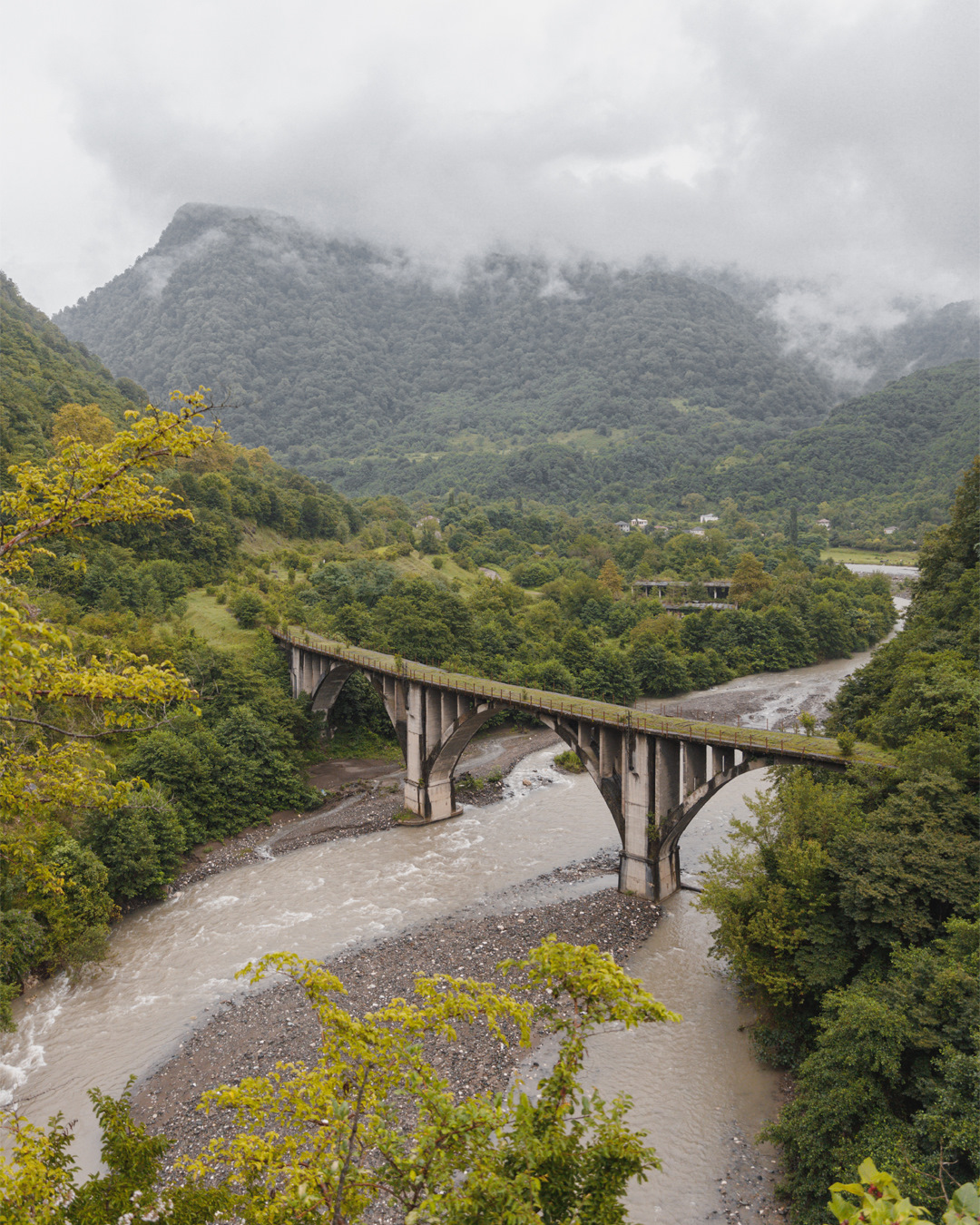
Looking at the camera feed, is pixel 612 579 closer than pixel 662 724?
No

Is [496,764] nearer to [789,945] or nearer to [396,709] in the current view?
[396,709]

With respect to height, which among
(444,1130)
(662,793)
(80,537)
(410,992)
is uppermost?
(80,537)

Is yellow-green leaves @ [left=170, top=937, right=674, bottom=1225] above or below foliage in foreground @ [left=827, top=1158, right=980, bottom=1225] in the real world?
below

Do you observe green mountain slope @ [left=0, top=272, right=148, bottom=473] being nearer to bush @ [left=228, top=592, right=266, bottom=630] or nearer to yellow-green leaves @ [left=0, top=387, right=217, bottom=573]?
bush @ [left=228, top=592, right=266, bottom=630]

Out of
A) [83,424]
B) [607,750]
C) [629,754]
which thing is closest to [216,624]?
[83,424]

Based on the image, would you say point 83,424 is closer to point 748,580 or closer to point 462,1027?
point 462,1027

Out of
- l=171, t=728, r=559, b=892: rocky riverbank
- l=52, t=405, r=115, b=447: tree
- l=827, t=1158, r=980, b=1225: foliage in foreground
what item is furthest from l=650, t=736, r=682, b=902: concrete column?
l=52, t=405, r=115, b=447: tree

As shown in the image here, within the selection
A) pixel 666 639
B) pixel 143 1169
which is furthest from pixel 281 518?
pixel 143 1169
